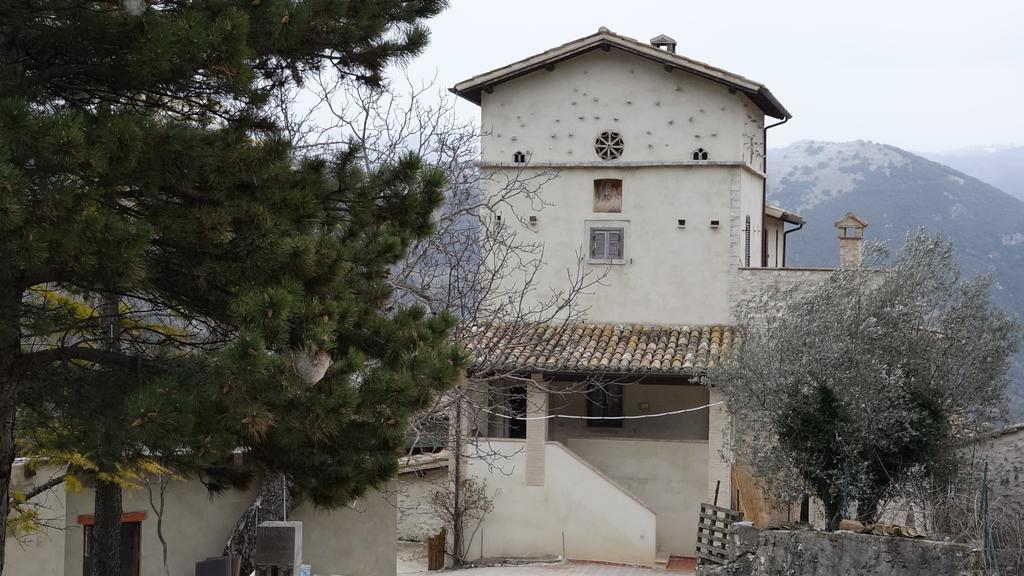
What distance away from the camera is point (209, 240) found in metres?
8.20

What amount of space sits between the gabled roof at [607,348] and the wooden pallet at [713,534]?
8.58ft

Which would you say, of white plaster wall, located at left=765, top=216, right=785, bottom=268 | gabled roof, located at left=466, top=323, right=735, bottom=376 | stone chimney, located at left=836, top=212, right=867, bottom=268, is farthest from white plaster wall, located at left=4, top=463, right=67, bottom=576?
white plaster wall, located at left=765, top=216, right=785, bottom=268

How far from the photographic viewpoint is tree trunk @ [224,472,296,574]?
53.2 ft

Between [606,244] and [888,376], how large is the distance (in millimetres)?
9389

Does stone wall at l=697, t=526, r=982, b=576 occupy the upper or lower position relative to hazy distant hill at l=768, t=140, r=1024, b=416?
lower

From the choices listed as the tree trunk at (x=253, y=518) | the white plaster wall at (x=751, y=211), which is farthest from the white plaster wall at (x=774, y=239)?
the tree trunk at (x=253, y=518)

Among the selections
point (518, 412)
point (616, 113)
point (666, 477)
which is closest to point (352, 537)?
point (518, 412)

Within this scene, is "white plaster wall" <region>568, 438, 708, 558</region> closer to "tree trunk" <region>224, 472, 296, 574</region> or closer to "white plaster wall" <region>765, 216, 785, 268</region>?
"white plaster wall" <region>765, 216, 785, 268</region>

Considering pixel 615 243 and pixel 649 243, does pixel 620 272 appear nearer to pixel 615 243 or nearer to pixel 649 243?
pixel 615 243

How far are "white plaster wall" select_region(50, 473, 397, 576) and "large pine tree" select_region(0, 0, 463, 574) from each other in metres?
5.82

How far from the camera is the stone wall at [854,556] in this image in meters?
10.8

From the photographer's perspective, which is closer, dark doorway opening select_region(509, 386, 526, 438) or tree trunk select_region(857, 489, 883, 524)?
tree trunk select_region(857, 489, 883, 524)

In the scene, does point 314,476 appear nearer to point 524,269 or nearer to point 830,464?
point 830,464

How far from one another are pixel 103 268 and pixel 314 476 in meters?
2.58
